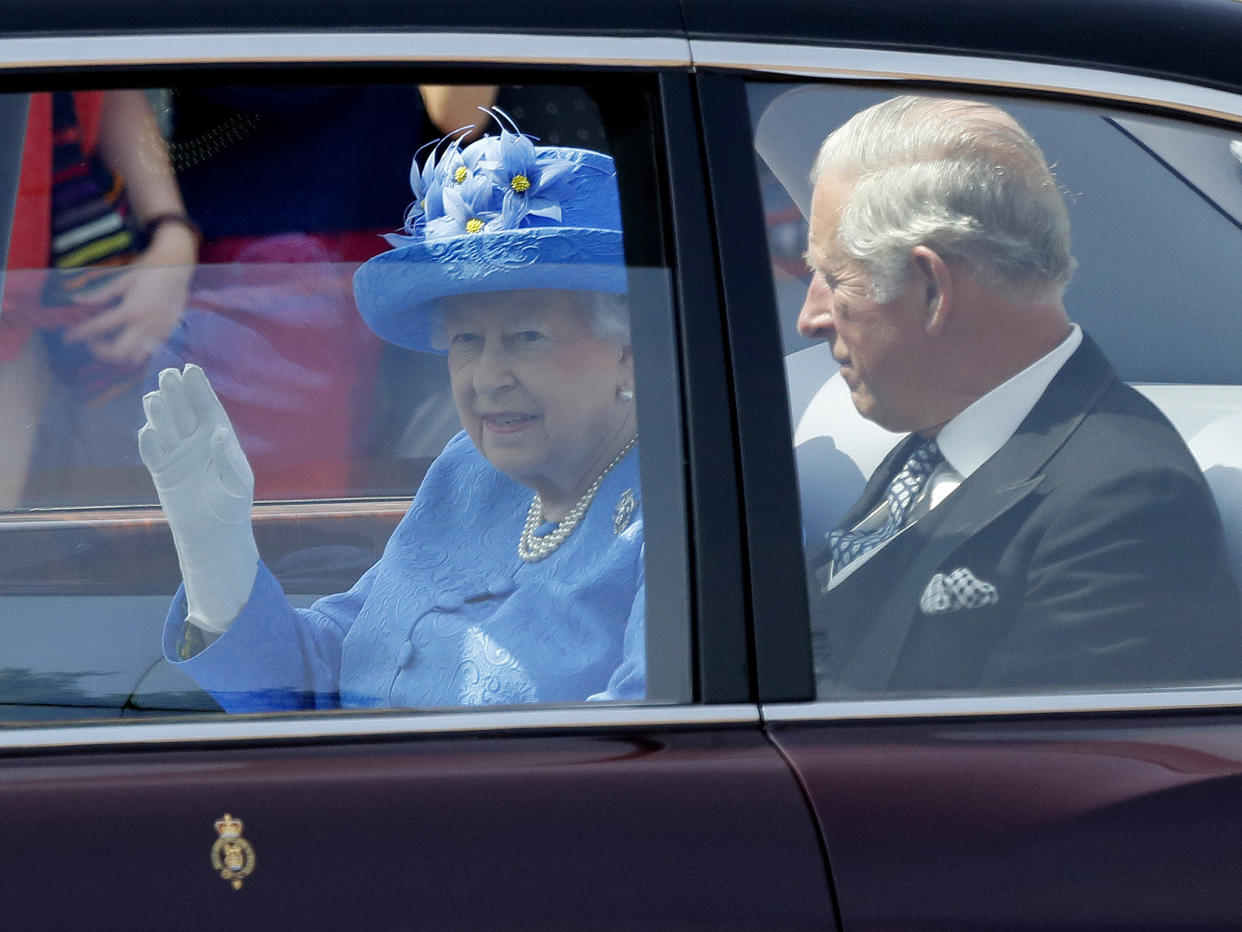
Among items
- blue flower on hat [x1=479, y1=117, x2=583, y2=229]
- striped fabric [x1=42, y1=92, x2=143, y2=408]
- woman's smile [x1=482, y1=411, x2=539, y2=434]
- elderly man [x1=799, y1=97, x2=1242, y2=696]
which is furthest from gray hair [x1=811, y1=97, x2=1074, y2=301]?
striped fabric [x1=42, y1=92, x2=143, y2=408]

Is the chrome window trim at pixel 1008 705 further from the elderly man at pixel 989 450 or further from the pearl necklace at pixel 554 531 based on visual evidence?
the pearl necklace at pixel 554 531

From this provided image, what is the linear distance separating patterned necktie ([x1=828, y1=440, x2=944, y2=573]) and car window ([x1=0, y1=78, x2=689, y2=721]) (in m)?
0.19

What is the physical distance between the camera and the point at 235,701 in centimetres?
139

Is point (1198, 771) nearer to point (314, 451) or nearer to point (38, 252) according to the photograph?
point (314, 451)

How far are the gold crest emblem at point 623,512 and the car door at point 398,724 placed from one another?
0.12 metres

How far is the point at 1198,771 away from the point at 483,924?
A: 25.6 inches

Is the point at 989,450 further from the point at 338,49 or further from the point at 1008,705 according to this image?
the point at 338,49

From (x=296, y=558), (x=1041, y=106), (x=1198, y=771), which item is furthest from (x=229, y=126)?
(x=1198, y=771)

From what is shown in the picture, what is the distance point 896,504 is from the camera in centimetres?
146

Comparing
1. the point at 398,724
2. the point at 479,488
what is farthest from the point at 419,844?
the point at 479,488

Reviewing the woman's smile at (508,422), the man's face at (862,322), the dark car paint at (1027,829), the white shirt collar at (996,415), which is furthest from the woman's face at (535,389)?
the dark car paint at (1027,829)

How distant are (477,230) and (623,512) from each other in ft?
1.29

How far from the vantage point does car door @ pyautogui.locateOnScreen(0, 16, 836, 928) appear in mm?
1193

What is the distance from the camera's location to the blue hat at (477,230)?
1563 millimetres
